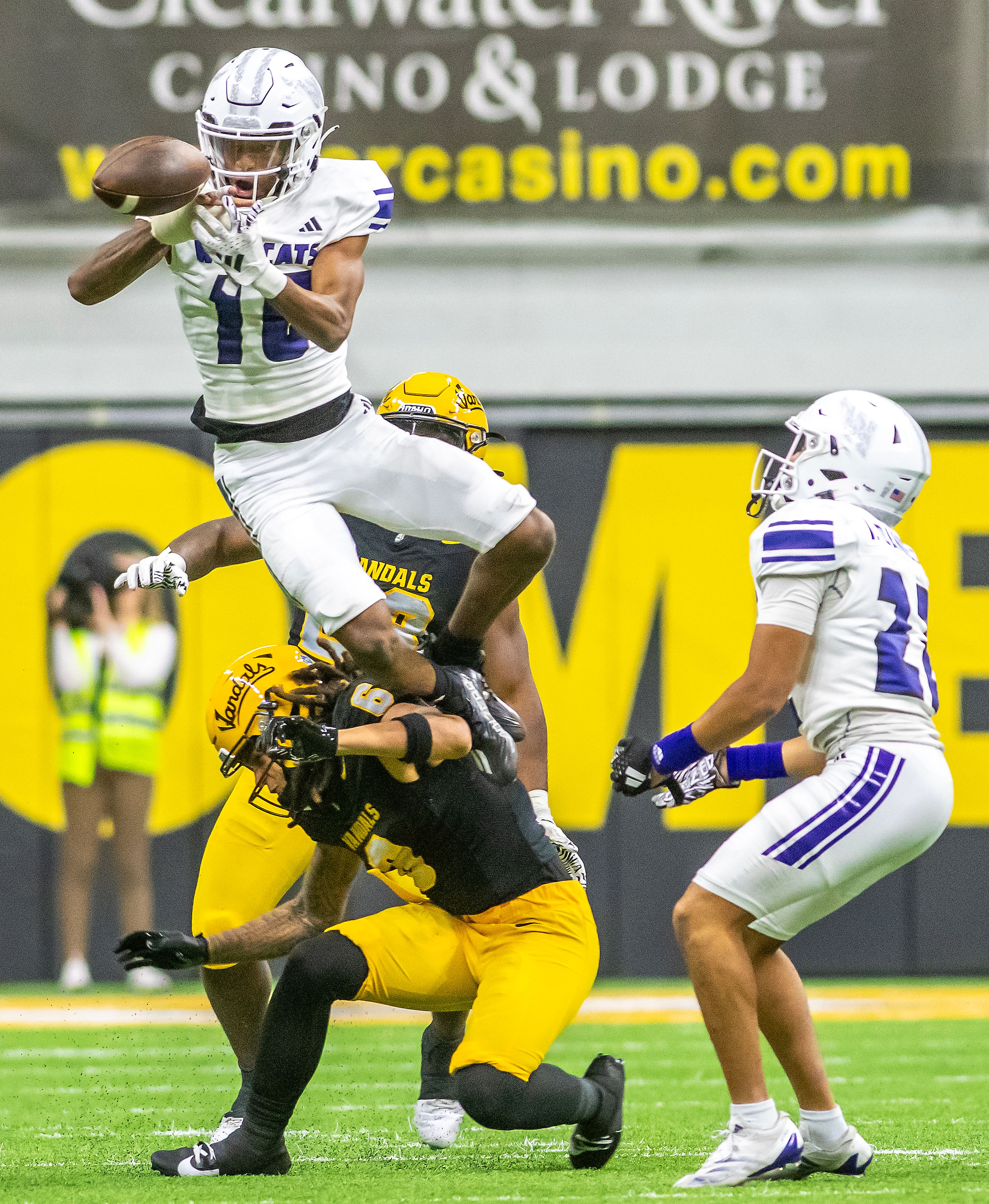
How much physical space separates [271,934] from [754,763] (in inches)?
44.8

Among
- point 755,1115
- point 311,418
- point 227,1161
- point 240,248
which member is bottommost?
point 227,1161

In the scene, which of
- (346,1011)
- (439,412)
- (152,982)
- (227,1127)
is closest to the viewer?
(227,1127)

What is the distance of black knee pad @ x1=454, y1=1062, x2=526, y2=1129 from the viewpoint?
3611mm

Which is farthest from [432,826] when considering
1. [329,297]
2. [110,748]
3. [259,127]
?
[110,748]

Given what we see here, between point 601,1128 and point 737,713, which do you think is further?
point 601,1128

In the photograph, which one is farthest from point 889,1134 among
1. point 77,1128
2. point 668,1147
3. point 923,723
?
point 77,1128

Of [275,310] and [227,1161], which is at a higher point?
[275,310]

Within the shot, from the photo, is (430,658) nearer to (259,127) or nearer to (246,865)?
(246,865)

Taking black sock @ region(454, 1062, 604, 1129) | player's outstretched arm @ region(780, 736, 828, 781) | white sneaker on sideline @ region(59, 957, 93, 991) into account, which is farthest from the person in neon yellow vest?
player's outstretched arm @ region(780, 736, 828, 781)

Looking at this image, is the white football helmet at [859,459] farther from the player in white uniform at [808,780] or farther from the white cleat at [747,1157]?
the white cleat at [747,1157]

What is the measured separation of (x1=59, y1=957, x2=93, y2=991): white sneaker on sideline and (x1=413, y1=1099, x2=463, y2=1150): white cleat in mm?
4258

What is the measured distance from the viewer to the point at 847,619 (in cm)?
370

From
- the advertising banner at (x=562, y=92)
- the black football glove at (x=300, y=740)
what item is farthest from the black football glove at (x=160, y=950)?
the advertising banner at (x=562, y=92)

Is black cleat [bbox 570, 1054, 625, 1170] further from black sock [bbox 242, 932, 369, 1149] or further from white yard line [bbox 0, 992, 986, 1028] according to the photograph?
white yard line [bbox 0, 992, 986, 1028]
